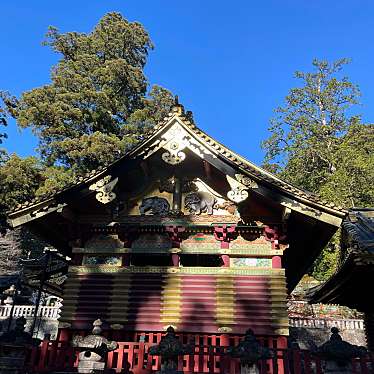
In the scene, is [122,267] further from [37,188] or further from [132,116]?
[132,116]

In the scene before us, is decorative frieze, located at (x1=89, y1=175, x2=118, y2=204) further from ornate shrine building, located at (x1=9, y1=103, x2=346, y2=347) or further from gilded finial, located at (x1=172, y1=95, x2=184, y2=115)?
gilded finial, located at (x1=172, y1=95, x2=184, y2=115)

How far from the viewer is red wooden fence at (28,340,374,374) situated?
316 inches

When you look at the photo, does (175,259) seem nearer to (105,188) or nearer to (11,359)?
(105,188)

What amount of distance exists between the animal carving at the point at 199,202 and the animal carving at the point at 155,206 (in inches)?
24.6

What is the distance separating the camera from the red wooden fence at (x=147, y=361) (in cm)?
803

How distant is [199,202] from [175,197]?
735mm

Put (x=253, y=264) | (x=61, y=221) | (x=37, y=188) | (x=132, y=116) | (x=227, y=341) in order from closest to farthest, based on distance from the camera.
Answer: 1. (x=227, y=341)
2. (x=253, y=264)
3. (x=61, y=221)
4. (x=37, y=188)
5. (x=132, y=116)

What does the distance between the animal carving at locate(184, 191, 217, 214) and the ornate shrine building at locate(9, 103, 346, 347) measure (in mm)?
32

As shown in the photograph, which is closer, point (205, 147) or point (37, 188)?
point (205, 147)

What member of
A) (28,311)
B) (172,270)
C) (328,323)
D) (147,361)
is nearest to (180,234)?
(172,270)

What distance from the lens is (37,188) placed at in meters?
32.6

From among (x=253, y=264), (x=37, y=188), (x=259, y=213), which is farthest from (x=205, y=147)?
(x=37, y=188)

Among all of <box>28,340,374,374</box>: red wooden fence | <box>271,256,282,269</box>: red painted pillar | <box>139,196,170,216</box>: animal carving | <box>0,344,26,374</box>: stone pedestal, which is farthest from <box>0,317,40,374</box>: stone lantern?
<box>271,256,282,269</box>: red painted pillar

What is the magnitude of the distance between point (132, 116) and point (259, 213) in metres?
28.1
